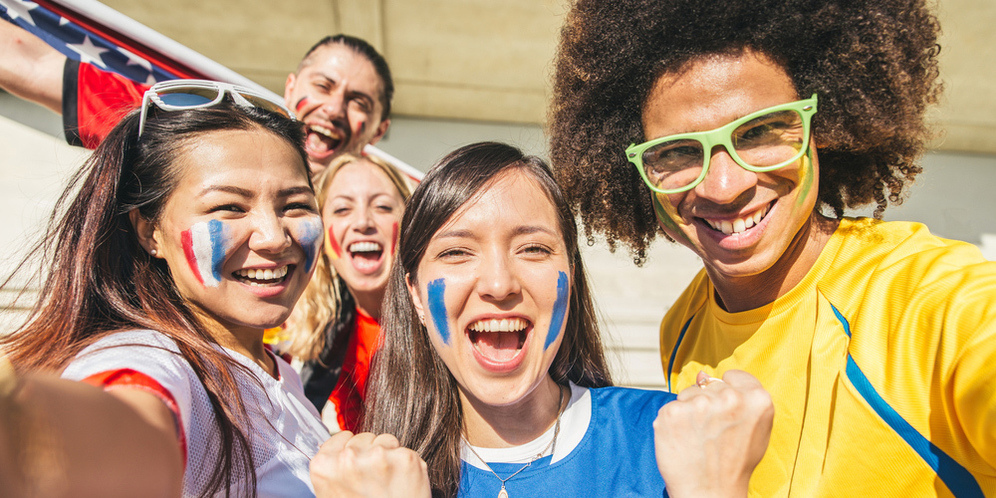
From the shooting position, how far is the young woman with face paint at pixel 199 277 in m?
1.44

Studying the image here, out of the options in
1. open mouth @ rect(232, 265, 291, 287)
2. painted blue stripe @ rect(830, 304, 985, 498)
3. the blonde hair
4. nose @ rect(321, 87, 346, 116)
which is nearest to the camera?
painted blue stripe @ rect(830, 304, 985, 498)

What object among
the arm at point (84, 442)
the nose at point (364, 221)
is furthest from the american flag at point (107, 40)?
the arm at point (84, 442)

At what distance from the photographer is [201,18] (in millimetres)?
5848

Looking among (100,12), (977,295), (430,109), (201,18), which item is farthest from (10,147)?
(977,295)

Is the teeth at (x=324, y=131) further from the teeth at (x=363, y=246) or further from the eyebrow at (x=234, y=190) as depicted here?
Answer: the eyebrow at (x=234, y=190)

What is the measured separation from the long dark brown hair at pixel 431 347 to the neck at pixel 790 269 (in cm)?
60

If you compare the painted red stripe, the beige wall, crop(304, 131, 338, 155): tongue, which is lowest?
the painted red stripe

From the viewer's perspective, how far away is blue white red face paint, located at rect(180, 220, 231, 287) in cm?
174

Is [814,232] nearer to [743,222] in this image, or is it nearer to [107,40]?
[743,222]

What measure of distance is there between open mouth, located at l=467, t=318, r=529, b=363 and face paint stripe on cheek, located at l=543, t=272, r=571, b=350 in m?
0.08

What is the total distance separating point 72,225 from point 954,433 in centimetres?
267

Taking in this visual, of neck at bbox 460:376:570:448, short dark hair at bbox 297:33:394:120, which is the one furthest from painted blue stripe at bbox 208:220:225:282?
short dark hair at bbox 297:33:394:120

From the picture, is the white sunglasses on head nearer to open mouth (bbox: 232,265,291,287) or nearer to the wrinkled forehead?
open mouth (bbox: 232,265,291,287)

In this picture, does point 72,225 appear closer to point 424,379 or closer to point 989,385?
point 424,379
